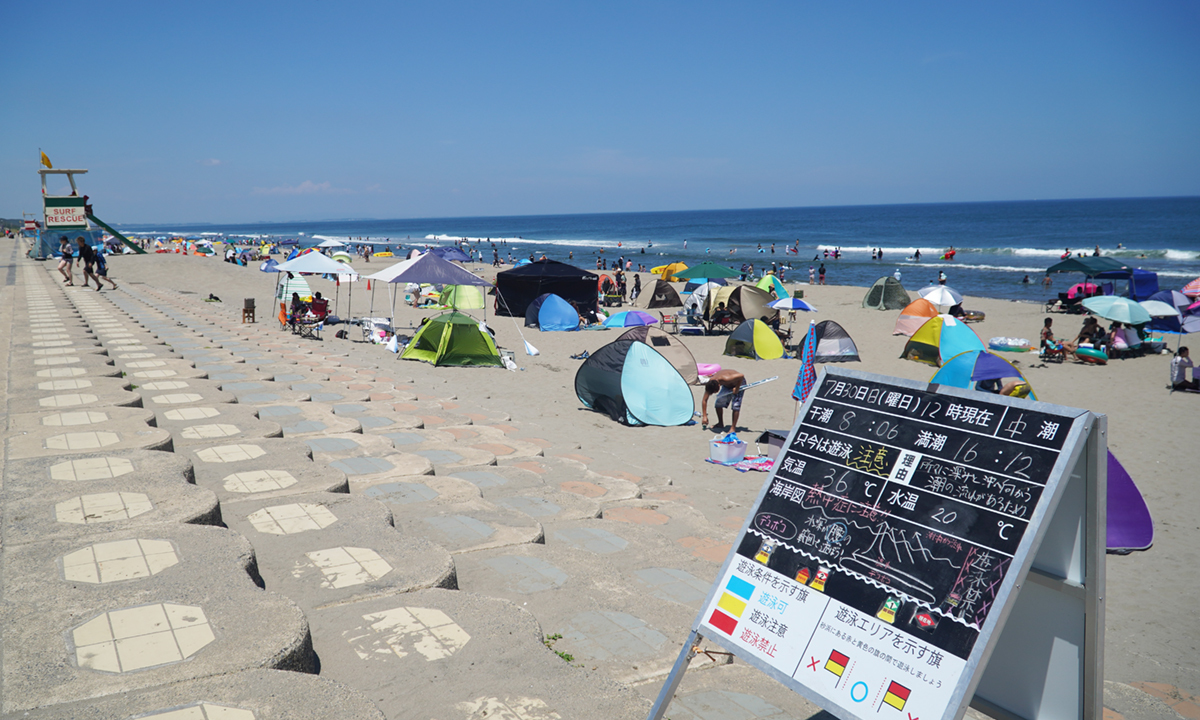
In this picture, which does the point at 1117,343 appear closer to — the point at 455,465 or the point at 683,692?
the point at 455,465

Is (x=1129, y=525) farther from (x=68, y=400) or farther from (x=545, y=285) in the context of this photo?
(x=545, y=285)

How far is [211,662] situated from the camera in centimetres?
253

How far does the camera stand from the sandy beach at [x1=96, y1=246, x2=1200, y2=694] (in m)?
5.39

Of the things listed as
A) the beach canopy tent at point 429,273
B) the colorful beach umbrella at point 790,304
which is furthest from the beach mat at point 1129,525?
the colorful beach umbrella at point 790,304

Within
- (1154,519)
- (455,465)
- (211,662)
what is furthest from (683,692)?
(1154,519)

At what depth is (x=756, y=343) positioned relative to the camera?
16547 millimetres

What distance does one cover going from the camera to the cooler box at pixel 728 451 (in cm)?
854

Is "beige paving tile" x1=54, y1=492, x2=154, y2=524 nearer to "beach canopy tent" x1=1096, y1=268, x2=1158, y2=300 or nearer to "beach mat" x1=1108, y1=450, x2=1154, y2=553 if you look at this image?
"beach mat" x1=1108, y1=450, x2=1154, y2=553

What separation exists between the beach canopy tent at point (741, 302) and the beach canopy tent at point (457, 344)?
8.62m

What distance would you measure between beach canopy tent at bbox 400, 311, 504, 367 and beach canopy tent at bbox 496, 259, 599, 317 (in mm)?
6902

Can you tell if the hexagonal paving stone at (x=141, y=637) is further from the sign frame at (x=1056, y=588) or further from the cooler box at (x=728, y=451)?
the cooler box at (x=728, y=451)

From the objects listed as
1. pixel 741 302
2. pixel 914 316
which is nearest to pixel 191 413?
pixel 741 302

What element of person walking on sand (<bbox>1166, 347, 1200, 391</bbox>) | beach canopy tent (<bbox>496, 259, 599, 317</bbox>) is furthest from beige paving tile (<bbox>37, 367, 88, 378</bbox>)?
person walking on sand (<bbox>1166, 347, 1200, 391</bbox>)

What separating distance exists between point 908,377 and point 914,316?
1085cm
